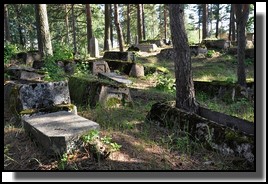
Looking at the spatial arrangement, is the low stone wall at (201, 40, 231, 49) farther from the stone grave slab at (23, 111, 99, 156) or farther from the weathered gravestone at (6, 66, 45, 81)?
the stone grave slab at (23, 111, 99, 156)

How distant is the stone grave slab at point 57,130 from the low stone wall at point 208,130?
1507 mm

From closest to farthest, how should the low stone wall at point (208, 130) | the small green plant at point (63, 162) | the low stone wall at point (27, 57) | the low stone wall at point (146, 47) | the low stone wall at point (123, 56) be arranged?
the small green plant at point (63, 162) → the low stone wall at point (208, 130) → the low stone wall at point (27, 57) → the low stone wall at point (123, 56) → the low stone wall at point (146, 47)

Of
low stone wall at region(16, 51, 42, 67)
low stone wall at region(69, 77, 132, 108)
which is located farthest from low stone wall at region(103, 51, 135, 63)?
low stone wall at region(69, 77, 132, 108)

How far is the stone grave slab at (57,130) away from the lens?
4.06 m

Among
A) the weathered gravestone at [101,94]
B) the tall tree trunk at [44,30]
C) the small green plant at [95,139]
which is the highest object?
the tall tree trunk at [44,30]

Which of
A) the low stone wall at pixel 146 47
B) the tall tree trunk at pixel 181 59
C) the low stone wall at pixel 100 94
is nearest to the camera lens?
the tall tree trunk at pixel 181 59

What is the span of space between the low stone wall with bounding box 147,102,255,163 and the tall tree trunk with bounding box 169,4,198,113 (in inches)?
12.1

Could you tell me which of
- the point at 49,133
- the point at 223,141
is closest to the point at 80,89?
the point at 49,133

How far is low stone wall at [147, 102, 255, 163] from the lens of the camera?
420 cm

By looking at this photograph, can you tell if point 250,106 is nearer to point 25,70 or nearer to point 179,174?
point 179,174

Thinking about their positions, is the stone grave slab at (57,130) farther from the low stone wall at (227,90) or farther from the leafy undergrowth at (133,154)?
the low stone wall at (227,90)

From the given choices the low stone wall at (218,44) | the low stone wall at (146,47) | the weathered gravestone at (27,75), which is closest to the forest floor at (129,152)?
the weathered gravestone at (27,75)

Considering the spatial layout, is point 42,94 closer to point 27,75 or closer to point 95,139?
point 95,139

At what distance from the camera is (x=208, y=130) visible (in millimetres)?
4629
